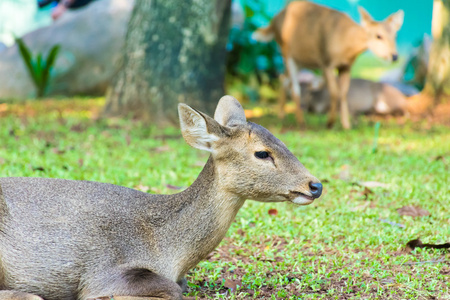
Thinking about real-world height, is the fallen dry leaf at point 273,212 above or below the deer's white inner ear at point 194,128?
below

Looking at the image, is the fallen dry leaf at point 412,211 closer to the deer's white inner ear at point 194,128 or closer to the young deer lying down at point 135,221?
the young deer lying down at point 135,221

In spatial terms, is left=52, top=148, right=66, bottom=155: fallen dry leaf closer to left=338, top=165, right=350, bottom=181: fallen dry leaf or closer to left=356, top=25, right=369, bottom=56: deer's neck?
left=338, top=165, right=350, bottom=181: fallen dry leaf

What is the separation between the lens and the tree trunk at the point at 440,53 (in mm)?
10781

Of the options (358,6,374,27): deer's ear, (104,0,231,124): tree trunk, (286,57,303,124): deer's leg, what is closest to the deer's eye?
(104,0,231,124): tree trunk

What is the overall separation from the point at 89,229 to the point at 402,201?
10.4 ft

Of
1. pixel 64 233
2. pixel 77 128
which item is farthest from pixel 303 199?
pixel 77 128

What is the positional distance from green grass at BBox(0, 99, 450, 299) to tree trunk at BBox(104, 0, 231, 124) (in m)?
0.52

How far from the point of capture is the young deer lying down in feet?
10.4

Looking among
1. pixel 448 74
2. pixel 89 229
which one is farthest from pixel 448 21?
pixel 89 229

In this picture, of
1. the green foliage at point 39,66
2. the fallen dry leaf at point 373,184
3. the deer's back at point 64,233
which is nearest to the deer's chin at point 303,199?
the deer's back at point 64,233

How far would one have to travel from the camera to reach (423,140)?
8781 millimetres

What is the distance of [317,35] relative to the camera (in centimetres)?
1016

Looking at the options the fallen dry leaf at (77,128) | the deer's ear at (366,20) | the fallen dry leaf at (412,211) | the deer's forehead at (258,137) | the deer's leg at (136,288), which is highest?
the deer's ear at (366,20)

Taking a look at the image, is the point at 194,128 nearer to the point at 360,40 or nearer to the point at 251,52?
the point at 360,40
